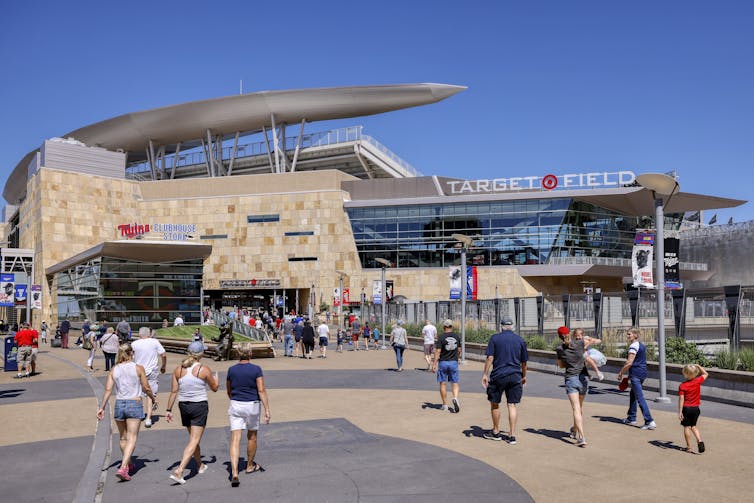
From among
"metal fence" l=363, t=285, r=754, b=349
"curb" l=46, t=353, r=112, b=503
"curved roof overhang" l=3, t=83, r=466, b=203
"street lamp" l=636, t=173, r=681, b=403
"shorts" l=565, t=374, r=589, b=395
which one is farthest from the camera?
"curved roof overhang" l=3, t=83, r=466, b=203

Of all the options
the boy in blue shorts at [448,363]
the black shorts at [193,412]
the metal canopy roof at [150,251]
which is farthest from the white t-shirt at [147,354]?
the metal canopy roof at [150,251]

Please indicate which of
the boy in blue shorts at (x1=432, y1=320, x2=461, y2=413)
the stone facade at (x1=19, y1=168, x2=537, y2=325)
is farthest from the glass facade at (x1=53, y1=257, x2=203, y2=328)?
the boy in blue shorts at (x1=432, y1=320, x2=461, y2=413)

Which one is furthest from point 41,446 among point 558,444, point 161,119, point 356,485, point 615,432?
point 161,119

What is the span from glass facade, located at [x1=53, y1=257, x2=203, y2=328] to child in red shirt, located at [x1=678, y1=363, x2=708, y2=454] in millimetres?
38247

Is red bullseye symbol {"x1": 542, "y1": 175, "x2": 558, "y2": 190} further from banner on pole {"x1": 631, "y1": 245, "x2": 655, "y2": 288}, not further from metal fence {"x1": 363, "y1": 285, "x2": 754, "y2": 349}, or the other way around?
banner on pole {"x1": 631, "y1": 245, "x2": 655, "y2": 288}

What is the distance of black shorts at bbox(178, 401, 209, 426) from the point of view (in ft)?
26.3

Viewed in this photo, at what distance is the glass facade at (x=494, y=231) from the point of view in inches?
2493

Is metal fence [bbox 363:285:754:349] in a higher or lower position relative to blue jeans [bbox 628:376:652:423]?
higher

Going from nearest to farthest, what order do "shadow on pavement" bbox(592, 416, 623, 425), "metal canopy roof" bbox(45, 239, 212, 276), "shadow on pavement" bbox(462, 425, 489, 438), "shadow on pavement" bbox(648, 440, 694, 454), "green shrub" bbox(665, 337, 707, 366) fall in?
"shadow on pavement" bbox(648, 440, 694, 454), "shadow on pavement" bbox(462, 425, 489, 438), "shadow on pavement" bbox(592, 416, 623, 425), "green shrub" bbox(665, 337, 707, 366), "metal canopy roof" bbox(45, 239, 212, 276)

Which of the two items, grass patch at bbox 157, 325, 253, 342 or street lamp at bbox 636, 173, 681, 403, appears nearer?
street lamp at bbox 636, 173, 681, 403

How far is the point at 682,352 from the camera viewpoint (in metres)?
16.8

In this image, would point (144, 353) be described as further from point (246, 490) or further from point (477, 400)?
point (477, 400)

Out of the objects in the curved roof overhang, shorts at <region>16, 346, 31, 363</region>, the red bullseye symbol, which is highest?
the curved roof overhang

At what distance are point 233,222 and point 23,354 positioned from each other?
54309mm
